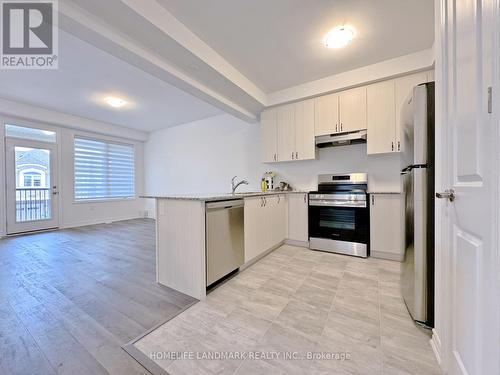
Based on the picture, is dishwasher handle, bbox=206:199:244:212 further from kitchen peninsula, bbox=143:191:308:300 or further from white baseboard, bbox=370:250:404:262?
white baseboard, bbox=370:250:404:262

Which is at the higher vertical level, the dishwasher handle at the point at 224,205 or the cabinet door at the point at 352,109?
the cabinet door at the point at 352,109

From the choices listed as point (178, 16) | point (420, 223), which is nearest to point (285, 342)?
point (420, 223)

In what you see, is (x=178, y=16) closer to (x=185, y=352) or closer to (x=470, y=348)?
(x=185, y=352)

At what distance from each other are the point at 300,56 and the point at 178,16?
1514 millimetres

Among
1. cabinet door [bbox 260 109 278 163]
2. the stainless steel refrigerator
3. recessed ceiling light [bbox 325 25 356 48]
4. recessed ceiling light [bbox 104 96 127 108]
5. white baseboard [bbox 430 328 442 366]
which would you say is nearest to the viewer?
white baseboard [bbox 430 328 442 366]

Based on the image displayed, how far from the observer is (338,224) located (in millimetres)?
3143

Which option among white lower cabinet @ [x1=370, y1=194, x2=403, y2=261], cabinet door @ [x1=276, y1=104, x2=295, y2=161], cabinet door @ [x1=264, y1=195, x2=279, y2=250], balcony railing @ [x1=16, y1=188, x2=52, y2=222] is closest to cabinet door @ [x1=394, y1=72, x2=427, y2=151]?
white lower cabinet @ [x1=370, y1=194, x2=403, y2=261]

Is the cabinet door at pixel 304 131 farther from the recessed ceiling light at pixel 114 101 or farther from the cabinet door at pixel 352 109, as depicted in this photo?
the recessed ceiling light at pixel 114 101

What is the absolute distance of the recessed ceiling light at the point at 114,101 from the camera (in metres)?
4.07

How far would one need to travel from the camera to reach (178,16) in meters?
1.98

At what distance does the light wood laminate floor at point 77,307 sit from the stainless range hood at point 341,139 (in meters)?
2.90

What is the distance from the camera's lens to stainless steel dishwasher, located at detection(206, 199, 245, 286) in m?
2.03

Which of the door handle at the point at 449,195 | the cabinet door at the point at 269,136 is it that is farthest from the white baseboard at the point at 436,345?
the cabinet door at the point at 269,136

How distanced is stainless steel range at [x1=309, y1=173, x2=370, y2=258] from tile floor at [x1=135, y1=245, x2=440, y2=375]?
28.0 inches
